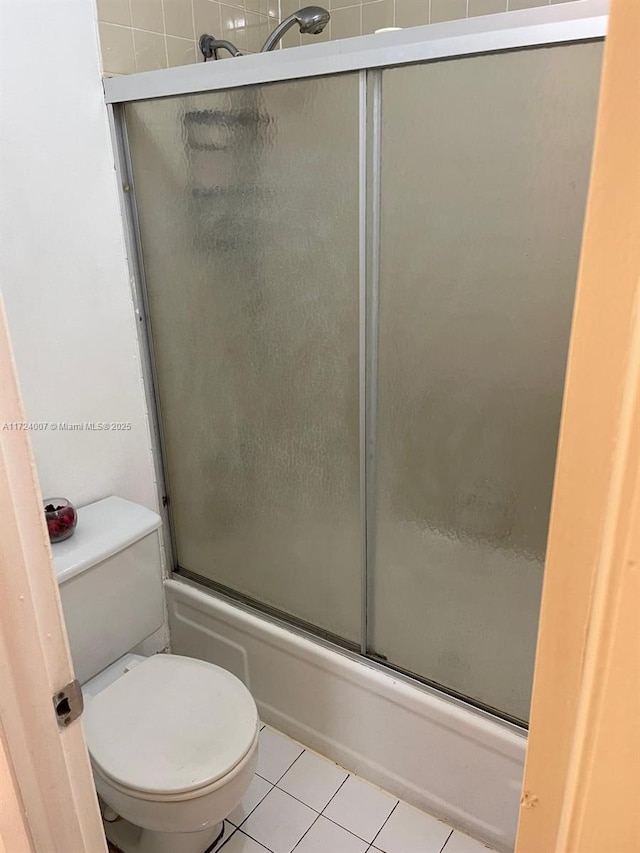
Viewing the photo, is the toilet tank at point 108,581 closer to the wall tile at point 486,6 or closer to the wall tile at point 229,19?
the wall tile at point 229,19

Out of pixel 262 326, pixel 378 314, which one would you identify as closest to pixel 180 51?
pixel 262 326

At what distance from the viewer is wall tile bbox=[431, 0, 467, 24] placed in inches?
68.7

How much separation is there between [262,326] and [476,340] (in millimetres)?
515

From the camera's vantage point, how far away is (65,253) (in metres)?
1.46

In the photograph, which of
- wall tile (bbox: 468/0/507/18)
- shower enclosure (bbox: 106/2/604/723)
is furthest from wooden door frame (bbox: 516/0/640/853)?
wall tile (bbox: 468/0/507/18)

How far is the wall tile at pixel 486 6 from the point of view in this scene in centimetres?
171

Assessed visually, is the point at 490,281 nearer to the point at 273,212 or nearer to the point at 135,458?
the point at 273,212

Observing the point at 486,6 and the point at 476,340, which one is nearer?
the point at 476,340

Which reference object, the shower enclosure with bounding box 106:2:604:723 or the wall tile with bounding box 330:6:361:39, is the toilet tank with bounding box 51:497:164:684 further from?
the wall tile with bounding box 330:6:361:39

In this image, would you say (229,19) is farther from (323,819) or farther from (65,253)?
(323,819)

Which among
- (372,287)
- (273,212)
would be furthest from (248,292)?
(372,287)

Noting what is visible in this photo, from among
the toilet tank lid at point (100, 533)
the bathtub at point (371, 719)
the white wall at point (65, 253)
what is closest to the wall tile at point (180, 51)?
the white wall at point (65, 253)

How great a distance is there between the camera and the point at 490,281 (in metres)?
1.14

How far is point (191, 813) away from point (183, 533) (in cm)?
78
